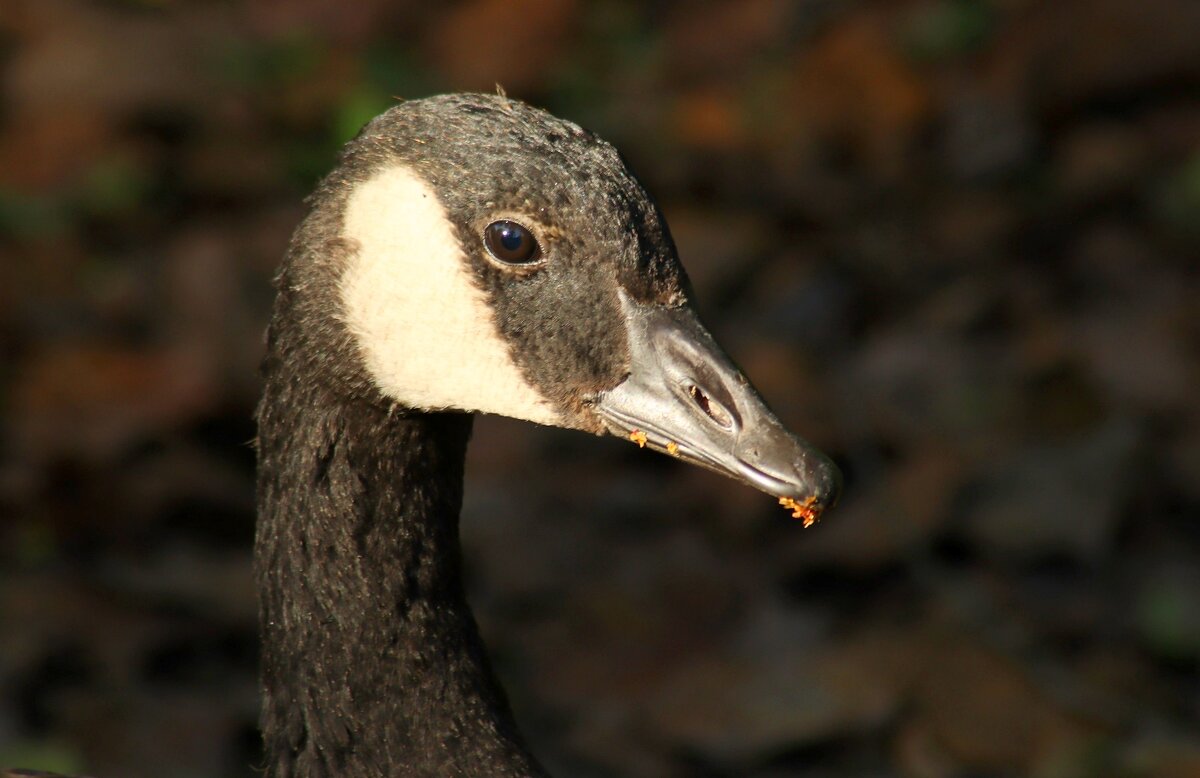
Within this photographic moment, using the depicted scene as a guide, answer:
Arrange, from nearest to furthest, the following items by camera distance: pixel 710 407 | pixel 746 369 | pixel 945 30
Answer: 1. pixel 710 407
2. pixel 746 369
3. pixel 945 30

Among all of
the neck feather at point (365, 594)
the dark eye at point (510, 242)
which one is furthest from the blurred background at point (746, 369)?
the dark eye at point (510, 242)

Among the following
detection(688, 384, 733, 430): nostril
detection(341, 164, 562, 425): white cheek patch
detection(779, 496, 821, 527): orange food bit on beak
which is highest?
detection(341, 164, 562, 425): white cheek patch

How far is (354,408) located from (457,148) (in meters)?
0.54

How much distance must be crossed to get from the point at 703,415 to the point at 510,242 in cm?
45

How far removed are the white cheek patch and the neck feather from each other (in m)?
0.18

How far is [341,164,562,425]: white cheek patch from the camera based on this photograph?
2.86m

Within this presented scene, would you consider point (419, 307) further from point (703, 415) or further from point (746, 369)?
point (746, 369)

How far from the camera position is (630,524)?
18.5 feet

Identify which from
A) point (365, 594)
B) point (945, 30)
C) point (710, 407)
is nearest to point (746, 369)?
point (945, 30)

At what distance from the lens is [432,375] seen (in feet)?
9.52

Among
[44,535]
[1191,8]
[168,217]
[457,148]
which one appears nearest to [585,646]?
[44,535]

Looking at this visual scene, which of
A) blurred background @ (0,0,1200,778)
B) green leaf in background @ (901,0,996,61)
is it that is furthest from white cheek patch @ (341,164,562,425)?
green leaf in background @ (901,0,996,61)

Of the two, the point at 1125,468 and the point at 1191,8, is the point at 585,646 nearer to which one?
the point at 1125,468

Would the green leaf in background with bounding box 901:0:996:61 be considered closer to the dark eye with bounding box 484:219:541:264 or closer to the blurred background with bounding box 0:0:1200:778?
the blurred background with bounding box 0:0:1200:778
